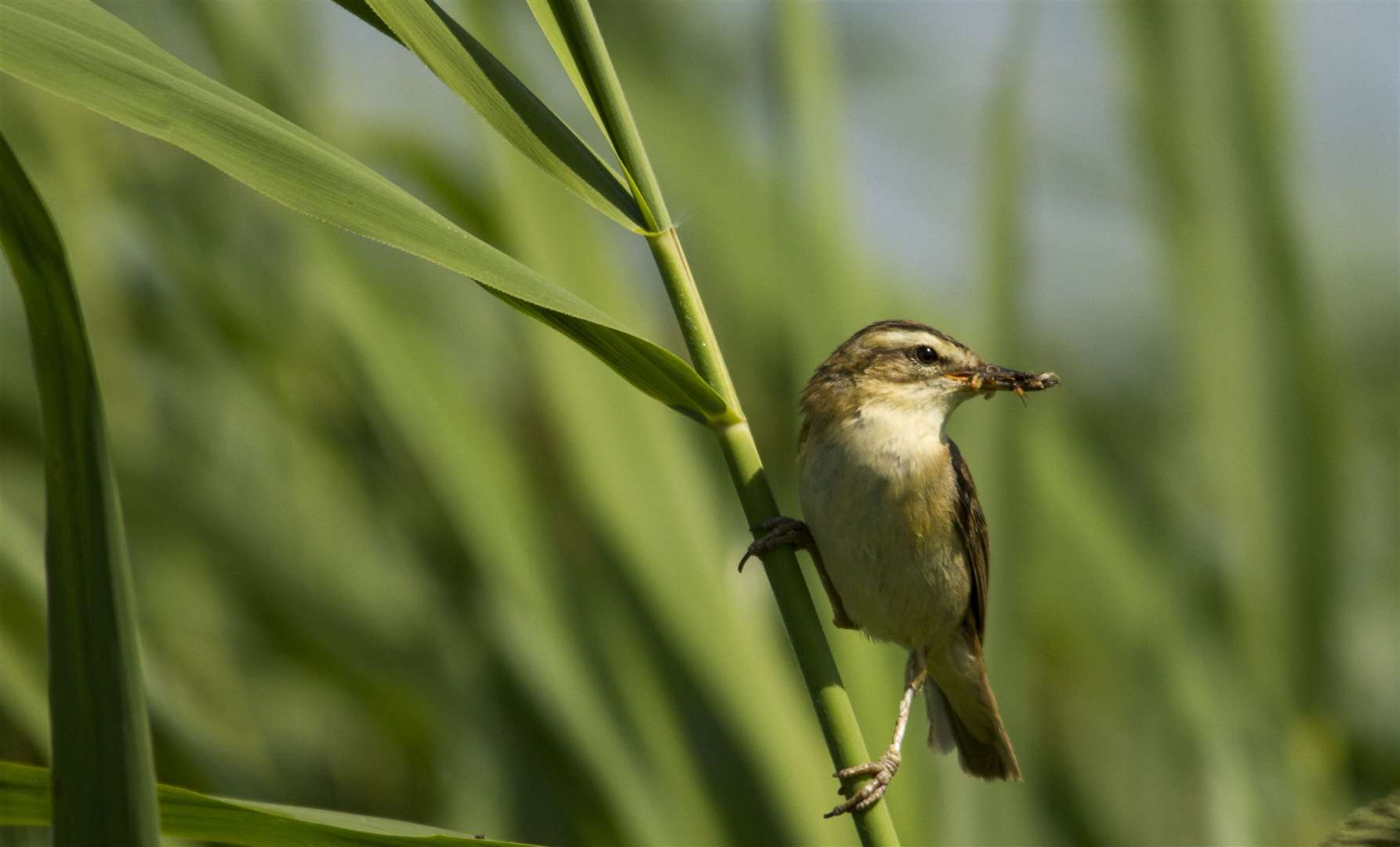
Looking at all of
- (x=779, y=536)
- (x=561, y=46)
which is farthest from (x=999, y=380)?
(x=561, y=46)

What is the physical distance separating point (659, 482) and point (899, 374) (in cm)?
48

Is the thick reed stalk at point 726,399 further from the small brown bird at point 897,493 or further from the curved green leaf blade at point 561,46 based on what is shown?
the small brown bird at point 897,493

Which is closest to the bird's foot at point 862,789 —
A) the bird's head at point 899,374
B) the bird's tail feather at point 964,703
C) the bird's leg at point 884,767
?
the bird's leg at point 884,767

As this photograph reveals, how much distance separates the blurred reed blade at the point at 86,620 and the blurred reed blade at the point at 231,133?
0.12 m

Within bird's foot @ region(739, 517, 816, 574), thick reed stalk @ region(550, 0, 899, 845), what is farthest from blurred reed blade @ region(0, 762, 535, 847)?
bird's foot @ region(739, 517, 816, 574)

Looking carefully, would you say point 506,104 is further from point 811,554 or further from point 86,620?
point 811,554

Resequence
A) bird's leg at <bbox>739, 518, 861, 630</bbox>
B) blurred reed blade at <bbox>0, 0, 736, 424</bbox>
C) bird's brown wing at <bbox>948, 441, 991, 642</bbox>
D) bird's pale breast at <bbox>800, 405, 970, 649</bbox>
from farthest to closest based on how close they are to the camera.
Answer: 1. bird's brown wing at <bbox>948, 441, 991, 642</bbox>
2. bird's pale breast at <bbox>800, 405, 970, 649</bbox>
3. bird's leg at <bbox>739, 518, 861, 630</bbox>
4. blurred reed blade at <bbox>0, 0, 736, 424</bbox>

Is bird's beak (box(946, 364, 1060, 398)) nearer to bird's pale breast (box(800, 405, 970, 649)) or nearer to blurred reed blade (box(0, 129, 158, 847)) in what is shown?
bird's pale breast (box(800, 405, 970, 649))

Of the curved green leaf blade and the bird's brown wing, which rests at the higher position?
the curved green leaf blade

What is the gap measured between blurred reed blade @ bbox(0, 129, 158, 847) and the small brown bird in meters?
1.37

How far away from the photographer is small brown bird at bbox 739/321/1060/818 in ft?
7.76

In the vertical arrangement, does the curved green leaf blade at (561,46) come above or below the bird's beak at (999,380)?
above

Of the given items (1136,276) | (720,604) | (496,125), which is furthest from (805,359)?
(1136,276)

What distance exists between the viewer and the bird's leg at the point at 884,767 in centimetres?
130
